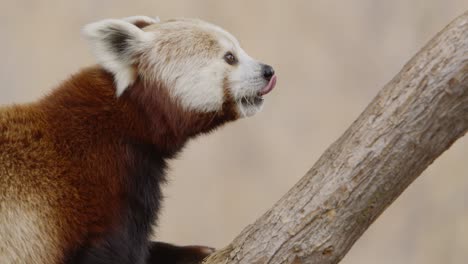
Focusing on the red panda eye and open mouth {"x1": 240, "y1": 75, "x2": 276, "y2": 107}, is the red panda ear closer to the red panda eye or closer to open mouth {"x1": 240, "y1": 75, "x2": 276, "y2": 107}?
the red panda eye

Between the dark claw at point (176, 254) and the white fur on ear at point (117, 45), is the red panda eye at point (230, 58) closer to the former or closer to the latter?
the white fur on ear at point (117, 45)

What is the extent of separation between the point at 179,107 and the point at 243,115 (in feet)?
0.95

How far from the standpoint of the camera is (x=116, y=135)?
2982 mm

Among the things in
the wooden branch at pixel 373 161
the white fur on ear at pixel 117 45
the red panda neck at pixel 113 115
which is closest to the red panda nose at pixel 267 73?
the red panda neck at pixel 113 115

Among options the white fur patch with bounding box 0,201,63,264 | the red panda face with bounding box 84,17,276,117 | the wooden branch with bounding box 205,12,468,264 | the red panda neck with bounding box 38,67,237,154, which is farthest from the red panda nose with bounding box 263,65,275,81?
the white fur patch with bounding box 0,201,63,264

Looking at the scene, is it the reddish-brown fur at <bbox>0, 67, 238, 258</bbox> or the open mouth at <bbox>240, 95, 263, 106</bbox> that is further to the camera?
the open mouth at <bbox>240, 95, 263, 106</bbox>

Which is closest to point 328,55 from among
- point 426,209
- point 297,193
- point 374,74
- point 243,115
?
point 374,74

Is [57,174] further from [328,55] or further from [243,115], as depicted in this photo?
[328,55]

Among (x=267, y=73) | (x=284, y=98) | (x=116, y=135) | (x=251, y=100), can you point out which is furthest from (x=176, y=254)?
(x=284, y=98)

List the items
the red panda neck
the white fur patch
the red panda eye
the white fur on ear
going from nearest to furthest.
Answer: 1. the white fur patch
2. the red panda neck
3. the white fur on ear
4. the red panda eye

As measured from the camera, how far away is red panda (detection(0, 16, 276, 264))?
278cm

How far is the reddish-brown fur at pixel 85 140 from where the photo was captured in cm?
280

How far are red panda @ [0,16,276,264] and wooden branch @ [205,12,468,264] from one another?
1.68ft

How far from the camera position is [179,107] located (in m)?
3.09
